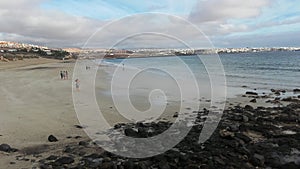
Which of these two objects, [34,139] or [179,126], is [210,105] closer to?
[179,126]

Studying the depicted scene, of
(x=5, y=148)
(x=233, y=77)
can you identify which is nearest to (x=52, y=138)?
(x=5, y=148)

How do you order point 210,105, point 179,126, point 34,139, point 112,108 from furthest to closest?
point 210,105
point 112,108
point 179,126
point 34,139

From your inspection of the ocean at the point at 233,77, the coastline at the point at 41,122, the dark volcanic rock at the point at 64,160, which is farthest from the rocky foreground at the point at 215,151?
the ocean at the point at 233,77

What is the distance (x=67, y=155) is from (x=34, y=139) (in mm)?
2490

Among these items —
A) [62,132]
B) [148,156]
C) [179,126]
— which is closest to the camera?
[148,156]

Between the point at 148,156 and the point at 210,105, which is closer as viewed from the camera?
the point at 148,156

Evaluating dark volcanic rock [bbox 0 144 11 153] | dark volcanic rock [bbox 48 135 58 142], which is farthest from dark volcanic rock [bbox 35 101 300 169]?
dark volcanic rock [bbox 0 144 11 153]

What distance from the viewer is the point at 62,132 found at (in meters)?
13.4

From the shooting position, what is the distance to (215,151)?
1080 cm

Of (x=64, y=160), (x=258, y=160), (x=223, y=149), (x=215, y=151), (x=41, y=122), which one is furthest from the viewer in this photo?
(x=41, y=122)

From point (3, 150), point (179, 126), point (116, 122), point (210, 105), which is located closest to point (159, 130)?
point (179, 126)

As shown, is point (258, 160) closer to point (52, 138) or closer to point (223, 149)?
point (223, 149)

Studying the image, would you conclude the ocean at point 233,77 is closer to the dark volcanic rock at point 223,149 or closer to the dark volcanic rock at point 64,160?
the dark volcanic rock at point 223,149

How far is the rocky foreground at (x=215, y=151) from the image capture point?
9.59 metres
